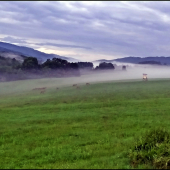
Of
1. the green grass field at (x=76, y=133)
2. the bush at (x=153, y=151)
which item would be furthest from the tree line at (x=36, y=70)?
the bush at (x=153, y=151)

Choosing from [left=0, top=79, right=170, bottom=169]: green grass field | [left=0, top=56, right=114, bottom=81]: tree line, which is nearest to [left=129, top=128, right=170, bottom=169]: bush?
[left=0, top=79, right=170, bottom=169]: green grass field

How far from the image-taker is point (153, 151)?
36.6 feet

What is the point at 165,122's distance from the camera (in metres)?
20.5

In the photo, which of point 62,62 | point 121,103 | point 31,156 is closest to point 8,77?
point 62,62

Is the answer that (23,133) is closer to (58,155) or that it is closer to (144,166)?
(58,155)

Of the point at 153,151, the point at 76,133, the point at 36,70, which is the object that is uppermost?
the point at 36,70

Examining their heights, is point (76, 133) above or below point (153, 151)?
below

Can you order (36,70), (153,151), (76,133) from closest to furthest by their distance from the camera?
(153,151) → (76,133) → (36,70)

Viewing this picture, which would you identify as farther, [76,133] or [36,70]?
[36,70]

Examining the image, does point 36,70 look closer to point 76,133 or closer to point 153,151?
point 76,133

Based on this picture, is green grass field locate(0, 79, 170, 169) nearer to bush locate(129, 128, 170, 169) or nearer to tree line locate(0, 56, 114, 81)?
bush locate(129, 128, 170, 169)

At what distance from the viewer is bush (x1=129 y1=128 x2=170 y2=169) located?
10.4 metres

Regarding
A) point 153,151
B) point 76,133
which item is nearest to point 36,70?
point 76,133

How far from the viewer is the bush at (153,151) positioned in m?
10.4
